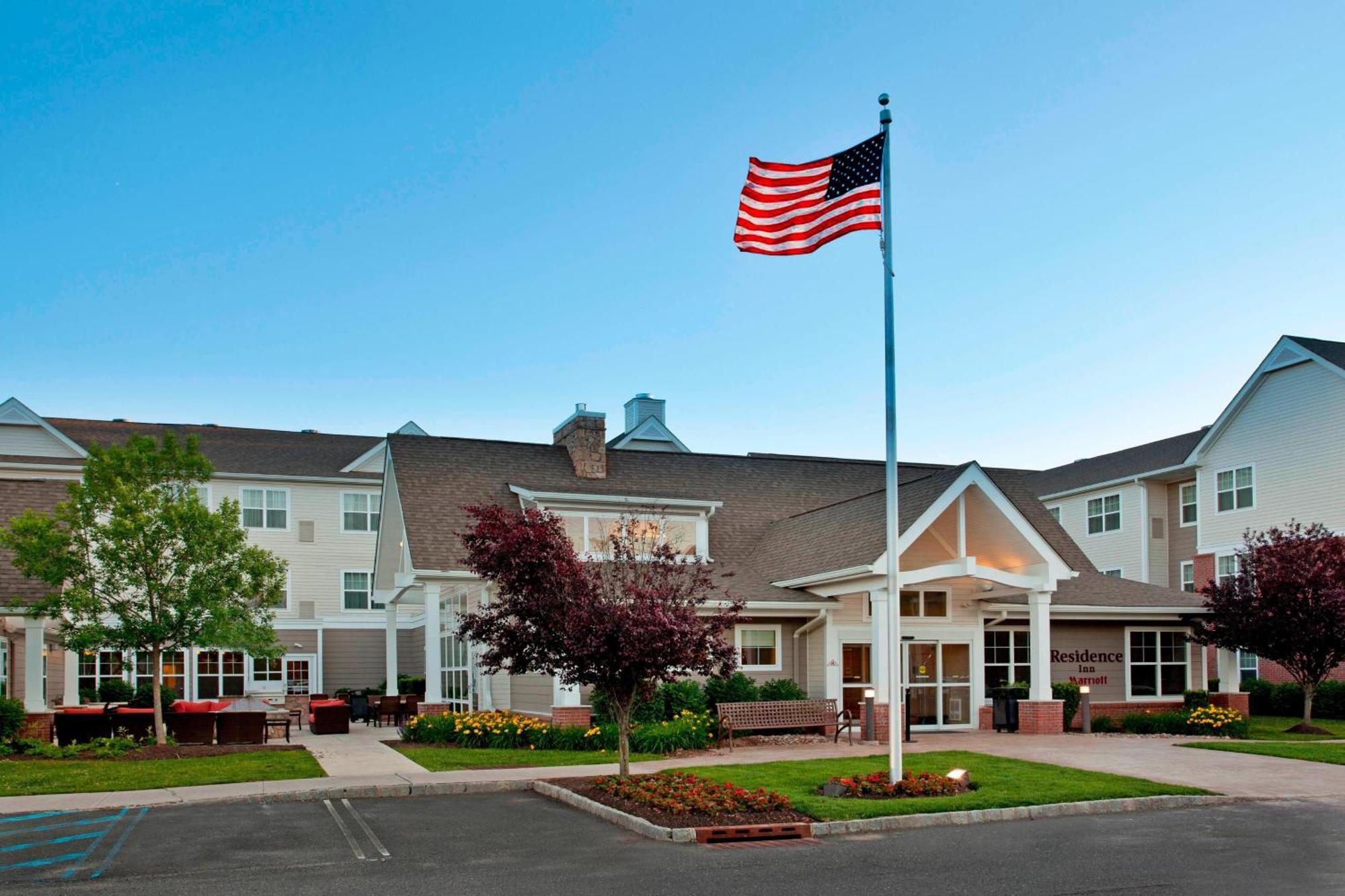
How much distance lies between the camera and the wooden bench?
74.9 ft

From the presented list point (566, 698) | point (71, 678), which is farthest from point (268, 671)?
point (566, 698)

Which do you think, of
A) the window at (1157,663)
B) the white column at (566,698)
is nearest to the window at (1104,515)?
the window at (1157,663)

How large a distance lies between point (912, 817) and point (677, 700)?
9702mm

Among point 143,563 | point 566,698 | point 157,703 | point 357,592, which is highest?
point 143,563

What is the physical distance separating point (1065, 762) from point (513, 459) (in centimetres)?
1645

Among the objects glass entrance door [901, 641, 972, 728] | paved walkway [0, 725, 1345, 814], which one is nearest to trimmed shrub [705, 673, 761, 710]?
paved walkway [0, 725, 1345, 814]

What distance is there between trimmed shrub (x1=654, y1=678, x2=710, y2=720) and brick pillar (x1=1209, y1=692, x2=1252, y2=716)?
12.0 m

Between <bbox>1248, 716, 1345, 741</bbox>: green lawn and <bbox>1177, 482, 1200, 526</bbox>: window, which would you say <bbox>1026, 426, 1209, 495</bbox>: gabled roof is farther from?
<bbox>1248, 716, 1345, 741</bbox>: green lawn

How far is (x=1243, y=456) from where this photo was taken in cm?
3547

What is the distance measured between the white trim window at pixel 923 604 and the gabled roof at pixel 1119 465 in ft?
44.8

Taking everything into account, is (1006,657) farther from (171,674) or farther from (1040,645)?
(171,674)

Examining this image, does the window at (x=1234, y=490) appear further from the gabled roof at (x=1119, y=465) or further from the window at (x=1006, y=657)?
the window at (x=1006, y=657)

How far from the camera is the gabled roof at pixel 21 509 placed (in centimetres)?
2283

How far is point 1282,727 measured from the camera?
26.8 m
